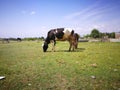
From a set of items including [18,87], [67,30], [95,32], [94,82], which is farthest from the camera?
[95,32]

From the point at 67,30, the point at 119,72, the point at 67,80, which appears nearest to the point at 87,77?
the point at 67,80

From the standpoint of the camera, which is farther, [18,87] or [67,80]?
[67,80]

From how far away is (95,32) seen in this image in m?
138

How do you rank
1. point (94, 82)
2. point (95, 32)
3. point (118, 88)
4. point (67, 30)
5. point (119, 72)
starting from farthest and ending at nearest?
1. point (95, 32)
2. point (67, 30)
3. point (119, 72)
4. point (94, 82)
5. point (118, 88)

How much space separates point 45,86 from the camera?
505 cm

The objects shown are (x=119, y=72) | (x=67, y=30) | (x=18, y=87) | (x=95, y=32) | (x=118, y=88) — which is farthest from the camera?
(x=95, y=32)

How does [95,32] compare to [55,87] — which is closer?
[55,87]

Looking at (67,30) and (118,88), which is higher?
(67,30)

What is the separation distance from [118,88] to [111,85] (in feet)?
1.08

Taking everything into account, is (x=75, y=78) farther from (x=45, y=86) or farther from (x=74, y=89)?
(x=45, y=86)

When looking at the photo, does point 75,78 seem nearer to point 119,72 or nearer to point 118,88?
point 118,88

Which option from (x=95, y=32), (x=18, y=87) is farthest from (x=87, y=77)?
(x=95, y=32)

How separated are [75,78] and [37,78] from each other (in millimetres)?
1684

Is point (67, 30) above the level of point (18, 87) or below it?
above
